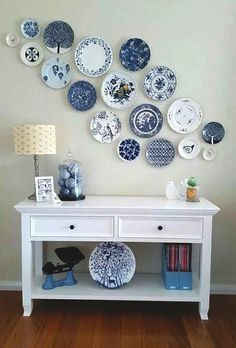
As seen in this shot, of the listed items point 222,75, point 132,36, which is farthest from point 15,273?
point 222,75

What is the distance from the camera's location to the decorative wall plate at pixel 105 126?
7.65 ft

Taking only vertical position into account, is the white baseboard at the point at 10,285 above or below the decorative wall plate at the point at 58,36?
below

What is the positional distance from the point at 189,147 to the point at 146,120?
367mm

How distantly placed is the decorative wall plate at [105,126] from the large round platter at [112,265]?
0.75 m

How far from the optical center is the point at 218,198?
2.38 metres

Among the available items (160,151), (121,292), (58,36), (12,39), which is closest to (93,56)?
(58,36)

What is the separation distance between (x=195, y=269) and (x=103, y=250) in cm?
70

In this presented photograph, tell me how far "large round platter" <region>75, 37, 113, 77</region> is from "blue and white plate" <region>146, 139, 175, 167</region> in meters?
0.63

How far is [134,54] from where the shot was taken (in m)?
2.29

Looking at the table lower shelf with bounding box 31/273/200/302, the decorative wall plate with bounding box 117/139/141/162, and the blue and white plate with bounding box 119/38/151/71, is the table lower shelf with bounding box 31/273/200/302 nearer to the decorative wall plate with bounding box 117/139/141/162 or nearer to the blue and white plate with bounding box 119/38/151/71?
the decorative wall plate with bounding box 117/139/141/162

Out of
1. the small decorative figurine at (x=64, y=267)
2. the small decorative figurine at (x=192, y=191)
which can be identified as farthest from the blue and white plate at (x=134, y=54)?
the small decorative figurine at (x=64, y=267)

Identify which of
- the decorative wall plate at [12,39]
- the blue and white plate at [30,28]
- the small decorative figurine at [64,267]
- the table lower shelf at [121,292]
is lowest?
the table lower shelf at [121,292]

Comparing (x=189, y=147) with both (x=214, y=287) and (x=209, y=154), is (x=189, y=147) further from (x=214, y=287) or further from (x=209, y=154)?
(x=214, y=287)

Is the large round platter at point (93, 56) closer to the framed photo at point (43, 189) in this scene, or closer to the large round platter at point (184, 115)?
the large round platter at point (184, 115)
